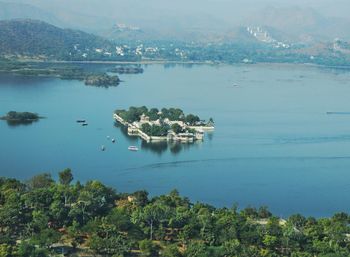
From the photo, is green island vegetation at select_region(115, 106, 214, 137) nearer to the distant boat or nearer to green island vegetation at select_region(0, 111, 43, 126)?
the distant boat

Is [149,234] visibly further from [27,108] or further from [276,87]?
[276,87]

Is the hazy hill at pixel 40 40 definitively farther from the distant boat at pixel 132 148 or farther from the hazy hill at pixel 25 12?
the hazy hill at pixel 25 12

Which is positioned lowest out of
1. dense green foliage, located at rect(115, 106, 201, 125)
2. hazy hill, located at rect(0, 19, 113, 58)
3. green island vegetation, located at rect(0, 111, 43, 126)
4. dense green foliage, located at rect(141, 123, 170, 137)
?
green island vegetation, located at rect(0, 111, 43, 126)

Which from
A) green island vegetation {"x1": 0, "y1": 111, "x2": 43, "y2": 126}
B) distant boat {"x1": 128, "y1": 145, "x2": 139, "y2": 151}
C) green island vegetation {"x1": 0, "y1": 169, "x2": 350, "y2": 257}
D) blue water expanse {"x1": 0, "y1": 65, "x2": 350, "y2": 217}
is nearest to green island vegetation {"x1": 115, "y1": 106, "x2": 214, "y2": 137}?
blue water expanse {"x1": 0, "y1": 65, "x2": 350, "y2": 217}

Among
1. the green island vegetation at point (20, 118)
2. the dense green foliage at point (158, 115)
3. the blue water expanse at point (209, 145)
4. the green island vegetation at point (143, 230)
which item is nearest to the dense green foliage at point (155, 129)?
the blue water expanse at point (209, 145)

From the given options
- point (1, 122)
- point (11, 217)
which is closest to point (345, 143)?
point (1, 122)
